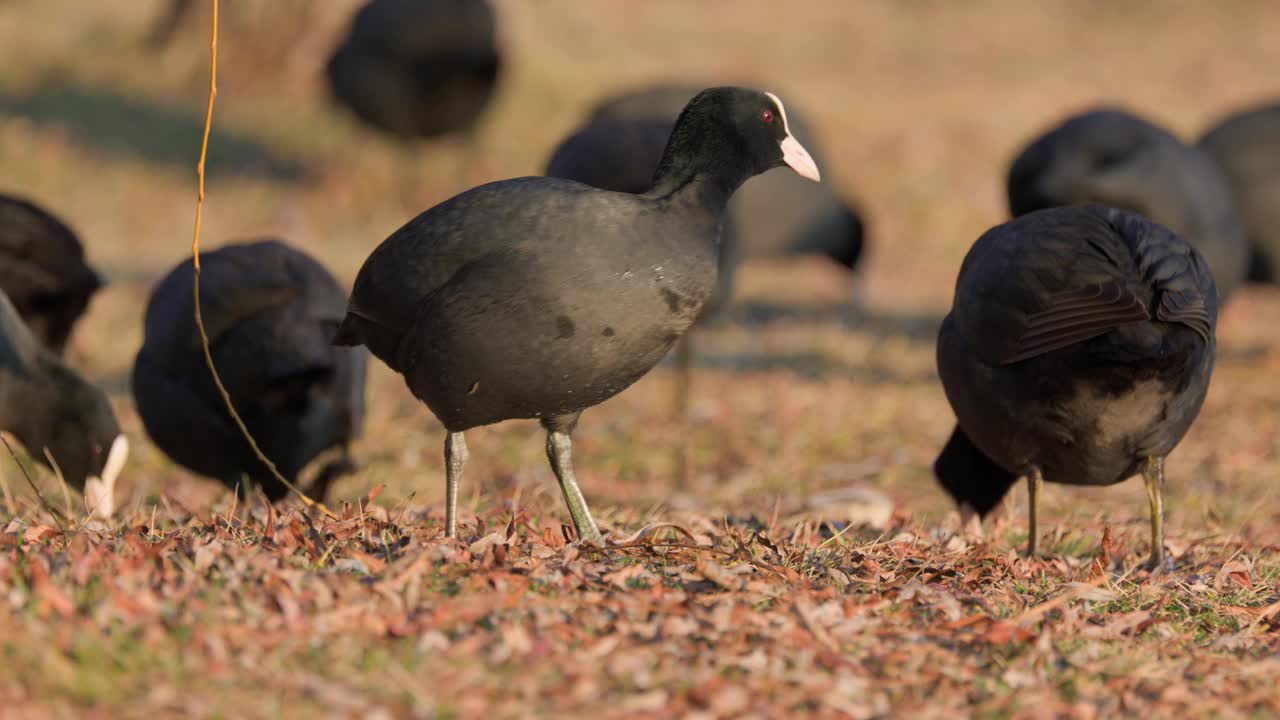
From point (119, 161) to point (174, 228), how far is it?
1.56 metres

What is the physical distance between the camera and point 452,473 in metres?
3.88

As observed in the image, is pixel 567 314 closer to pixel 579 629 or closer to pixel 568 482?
pixel 568 482

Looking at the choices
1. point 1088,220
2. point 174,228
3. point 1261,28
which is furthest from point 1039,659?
point 1261,28

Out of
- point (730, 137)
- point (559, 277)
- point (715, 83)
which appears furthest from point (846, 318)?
point (559, 277)

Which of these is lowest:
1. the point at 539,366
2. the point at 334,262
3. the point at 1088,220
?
the point at 334,262

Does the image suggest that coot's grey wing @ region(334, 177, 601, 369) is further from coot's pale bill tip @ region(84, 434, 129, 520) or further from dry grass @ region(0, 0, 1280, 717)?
coot's pale bill tip @ region(84, 434, 129, 520)

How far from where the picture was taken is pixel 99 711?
8.09 feet

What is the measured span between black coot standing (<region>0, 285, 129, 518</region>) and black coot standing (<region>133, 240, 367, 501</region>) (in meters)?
0.17

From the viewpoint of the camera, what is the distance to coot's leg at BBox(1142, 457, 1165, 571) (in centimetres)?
440

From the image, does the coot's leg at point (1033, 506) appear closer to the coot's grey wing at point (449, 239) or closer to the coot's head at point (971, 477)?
the coot's head at point (971, 477)

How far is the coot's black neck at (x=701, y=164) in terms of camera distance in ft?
12.1

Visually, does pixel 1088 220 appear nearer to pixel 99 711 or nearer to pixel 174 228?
pixel 99 711

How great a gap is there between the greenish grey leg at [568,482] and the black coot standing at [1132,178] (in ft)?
12.3

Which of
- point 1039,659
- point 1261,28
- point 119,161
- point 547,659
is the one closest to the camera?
point 547,659
